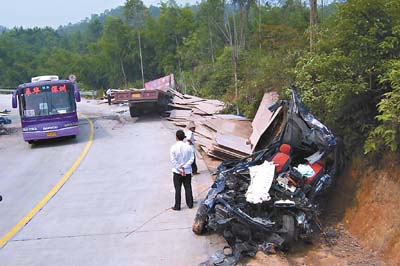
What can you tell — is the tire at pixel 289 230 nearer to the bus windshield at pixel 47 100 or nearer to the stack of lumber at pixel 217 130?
the stack of lumber at pixel 217 130

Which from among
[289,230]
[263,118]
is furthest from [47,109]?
[289,230]

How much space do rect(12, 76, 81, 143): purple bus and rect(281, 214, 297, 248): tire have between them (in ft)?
43.7

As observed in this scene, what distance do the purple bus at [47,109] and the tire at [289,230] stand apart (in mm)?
13325

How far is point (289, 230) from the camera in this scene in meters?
7.31

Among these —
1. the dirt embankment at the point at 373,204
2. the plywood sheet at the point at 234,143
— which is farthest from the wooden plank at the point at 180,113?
the dirt embankment at the point at 373,204

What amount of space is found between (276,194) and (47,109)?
13.6 meters

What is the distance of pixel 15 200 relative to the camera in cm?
1108

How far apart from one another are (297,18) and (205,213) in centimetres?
3723

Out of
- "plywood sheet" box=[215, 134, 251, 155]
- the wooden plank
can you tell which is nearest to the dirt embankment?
"plywood sheet" box=[215, 134, 251, 155]

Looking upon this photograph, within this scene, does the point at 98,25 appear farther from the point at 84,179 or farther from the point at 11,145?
the point at 84,179

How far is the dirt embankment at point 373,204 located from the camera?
7070 mm

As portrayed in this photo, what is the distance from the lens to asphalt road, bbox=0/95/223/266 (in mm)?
7480

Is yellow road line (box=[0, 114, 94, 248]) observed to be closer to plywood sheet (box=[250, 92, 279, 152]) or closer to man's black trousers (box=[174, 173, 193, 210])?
man's black trousers (box=[174, 173, 193, 210])

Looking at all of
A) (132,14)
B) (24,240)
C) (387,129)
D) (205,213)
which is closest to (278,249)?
(205,213)
